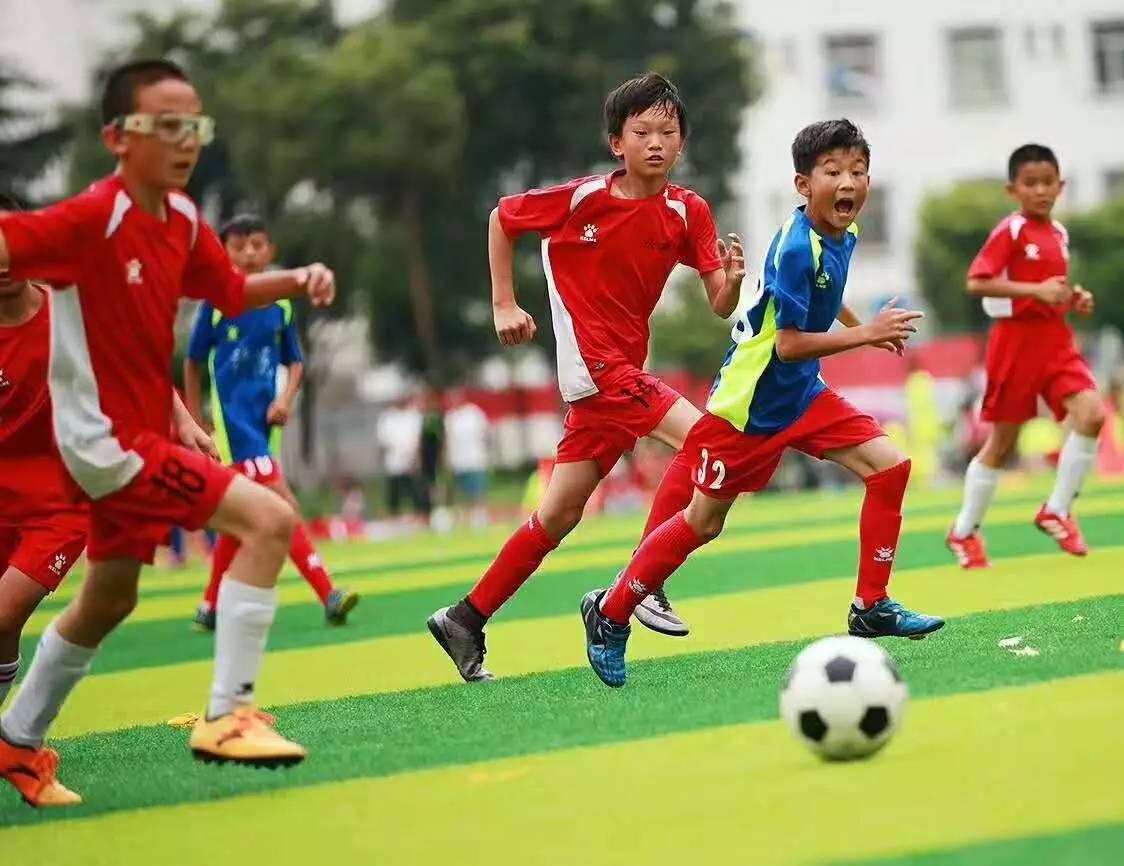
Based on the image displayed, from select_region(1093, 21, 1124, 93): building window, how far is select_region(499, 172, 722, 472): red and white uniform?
49.9 metres

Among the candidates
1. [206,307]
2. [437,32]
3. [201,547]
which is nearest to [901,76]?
[437,32]

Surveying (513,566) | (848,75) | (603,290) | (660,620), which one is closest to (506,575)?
(513,566)

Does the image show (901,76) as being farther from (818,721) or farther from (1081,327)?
(818,721)

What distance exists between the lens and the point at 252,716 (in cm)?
630

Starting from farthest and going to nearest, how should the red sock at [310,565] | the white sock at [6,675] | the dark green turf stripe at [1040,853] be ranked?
the red sock at [310,565] → the white sock at [6,675] → the dark green turf stripe at [1040,853]

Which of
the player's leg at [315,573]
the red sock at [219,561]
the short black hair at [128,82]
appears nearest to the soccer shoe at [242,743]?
the short black hair at [128,82]

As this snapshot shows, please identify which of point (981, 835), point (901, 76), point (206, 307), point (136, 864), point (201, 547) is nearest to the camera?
point (981, 835)

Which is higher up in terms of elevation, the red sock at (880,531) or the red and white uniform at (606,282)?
the red and white uniform at (606,282)

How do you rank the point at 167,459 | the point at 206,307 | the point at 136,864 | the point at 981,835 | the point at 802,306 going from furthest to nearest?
1. the point at 206,307
2. the point at 802,306
3. the point at 167,459
4. the point at 136,864
5. the point at 981,835

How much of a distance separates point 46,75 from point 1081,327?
28.8 metres

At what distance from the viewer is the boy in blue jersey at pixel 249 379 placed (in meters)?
12.6

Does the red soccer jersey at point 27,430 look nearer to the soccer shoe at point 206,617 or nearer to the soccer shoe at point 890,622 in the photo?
the soccer shoe at point 890,622

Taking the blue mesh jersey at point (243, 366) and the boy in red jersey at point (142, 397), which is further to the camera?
the blue mesh jersey at point (243, 366)

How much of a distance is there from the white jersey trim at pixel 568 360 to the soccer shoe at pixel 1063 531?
179 inches
